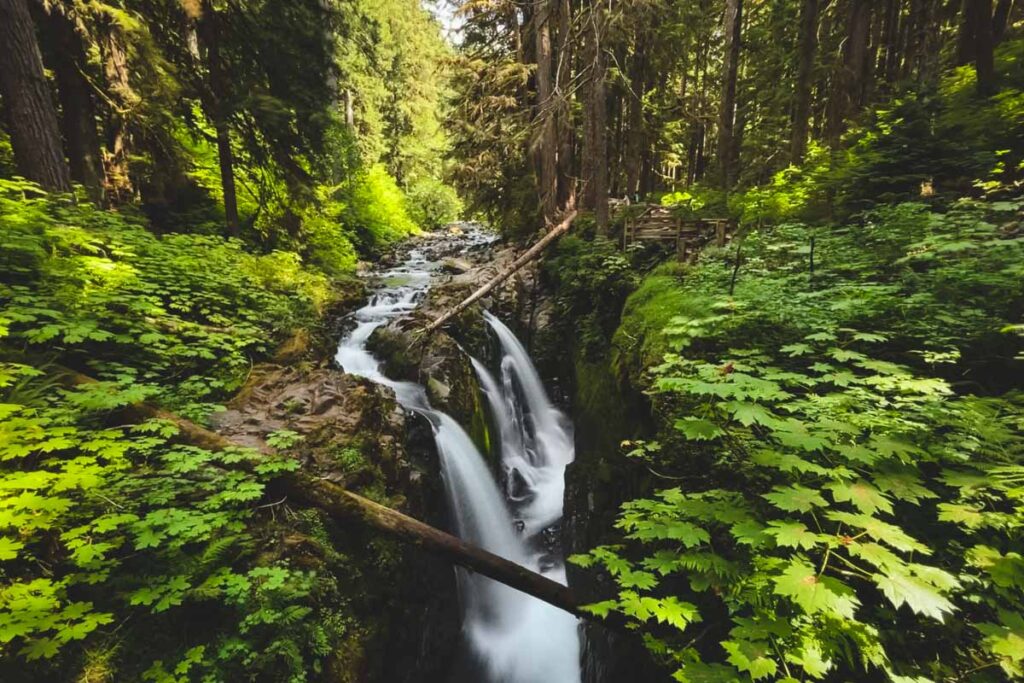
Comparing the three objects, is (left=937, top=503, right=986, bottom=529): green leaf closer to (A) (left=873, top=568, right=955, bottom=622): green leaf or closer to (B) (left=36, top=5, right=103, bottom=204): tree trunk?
(A) (left=873, top=568, right=955, bottom=622): green leaf

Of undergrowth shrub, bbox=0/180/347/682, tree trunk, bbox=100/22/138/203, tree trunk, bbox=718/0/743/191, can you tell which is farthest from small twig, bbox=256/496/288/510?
tree trunk, bbox=718/0/743/191

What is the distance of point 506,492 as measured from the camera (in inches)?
317

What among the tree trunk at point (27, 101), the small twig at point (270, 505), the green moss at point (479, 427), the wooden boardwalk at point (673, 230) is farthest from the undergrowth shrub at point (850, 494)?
the tree trunk at point (27, 101)

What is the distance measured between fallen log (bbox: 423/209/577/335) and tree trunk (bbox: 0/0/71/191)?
576 centimetres

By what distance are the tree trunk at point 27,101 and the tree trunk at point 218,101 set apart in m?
3.04

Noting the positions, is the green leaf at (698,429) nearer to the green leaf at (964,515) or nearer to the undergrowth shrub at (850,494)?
the undergrowth shrub at (850,494)

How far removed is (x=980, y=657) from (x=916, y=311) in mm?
2839

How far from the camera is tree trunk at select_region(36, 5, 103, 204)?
23.6ft

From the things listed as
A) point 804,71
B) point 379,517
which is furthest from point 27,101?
point 804,71

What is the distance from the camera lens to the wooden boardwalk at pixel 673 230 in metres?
9.45

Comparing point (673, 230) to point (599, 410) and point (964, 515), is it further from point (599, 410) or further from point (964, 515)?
point (964, 515)

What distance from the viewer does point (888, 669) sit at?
1.76m

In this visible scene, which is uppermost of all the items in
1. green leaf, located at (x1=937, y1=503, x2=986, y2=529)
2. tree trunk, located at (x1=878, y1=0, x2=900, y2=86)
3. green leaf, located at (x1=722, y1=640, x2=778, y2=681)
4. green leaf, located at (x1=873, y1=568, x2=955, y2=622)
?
tree trunk, located at (x1=878, y1=0, x2=900, y2=86)

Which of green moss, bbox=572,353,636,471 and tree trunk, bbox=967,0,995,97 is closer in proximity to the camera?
green moss, bbox=572,353,636,471
